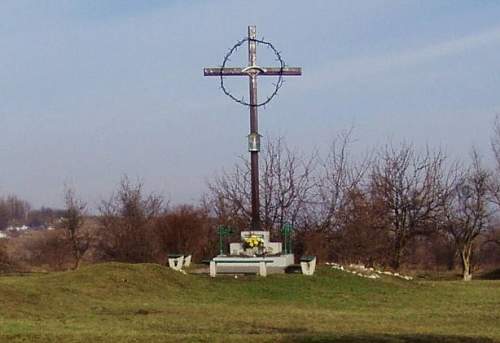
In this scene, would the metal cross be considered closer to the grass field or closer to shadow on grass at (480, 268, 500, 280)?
the grass field

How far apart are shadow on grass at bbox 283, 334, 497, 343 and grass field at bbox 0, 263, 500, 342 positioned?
15 mm

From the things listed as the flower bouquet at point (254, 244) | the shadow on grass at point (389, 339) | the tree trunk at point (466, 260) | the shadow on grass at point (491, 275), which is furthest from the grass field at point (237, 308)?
the tree trunk at point (466, 260)

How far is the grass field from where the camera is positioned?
1029 centimetres

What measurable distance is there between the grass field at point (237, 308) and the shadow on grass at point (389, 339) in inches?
0.6

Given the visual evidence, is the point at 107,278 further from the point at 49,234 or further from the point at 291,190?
the point at 49,234

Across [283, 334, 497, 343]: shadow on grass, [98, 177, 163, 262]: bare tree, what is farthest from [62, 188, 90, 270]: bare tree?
[283, 334, 497, 343]: shadow on grass

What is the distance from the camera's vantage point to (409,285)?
22.7m

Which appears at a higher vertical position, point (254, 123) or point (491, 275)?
point (254, 123)

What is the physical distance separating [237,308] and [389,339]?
20.6 ft

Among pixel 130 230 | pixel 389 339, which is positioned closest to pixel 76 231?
pixel 130 230

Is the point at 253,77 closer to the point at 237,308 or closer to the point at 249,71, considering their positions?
the point at 249,71

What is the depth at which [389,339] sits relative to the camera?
973 cm

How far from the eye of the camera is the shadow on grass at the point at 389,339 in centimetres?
944

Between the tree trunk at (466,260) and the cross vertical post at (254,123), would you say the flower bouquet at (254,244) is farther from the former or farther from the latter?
the tree trunk at (466,260)
